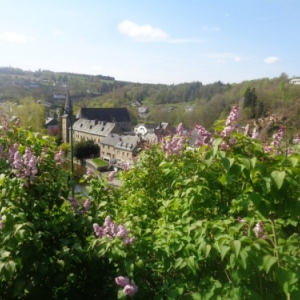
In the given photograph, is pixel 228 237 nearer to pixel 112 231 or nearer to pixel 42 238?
pixel 112 231

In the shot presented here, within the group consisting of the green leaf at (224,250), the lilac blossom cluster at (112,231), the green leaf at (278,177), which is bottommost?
the lilac blossom cluster at (112,231)

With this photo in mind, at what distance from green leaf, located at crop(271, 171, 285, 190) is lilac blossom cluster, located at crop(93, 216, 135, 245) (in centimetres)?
153

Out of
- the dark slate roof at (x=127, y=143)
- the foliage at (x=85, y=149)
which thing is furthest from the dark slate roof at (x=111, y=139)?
the foliage at (x=85, y=149)

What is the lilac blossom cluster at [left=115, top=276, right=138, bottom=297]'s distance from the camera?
3115 millimetres

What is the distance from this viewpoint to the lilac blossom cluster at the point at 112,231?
3371mm

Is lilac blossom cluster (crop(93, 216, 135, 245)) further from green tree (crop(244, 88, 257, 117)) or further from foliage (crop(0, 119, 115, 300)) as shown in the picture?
green tree (crop(244, 88, 257, 117))

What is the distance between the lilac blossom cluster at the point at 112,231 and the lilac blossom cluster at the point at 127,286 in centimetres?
34

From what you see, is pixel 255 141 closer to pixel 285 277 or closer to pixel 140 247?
pixel 285 277

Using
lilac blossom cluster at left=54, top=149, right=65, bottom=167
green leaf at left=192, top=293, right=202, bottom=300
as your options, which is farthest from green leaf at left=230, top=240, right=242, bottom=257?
lilac blossom cluster at left=54, top=149, right=65, bottom=167

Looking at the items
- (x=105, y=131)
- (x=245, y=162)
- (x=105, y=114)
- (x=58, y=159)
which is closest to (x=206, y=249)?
(x=245, y=162)

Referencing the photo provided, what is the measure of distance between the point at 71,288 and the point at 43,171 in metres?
1.45

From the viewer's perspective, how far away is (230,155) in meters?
3.01

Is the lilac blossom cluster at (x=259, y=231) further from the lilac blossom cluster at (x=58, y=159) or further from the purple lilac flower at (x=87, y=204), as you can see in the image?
the lilac blossom cluster at (x=58, y=159)

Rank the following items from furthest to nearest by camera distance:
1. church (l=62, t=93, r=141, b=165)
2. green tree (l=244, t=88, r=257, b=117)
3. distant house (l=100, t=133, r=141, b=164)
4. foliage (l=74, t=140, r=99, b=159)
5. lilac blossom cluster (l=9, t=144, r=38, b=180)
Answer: foliage (l=74, t=140, r=99, b=159), church (l=62, t=93, r=141, b=165), distant house (l=100, t=133, r=141, b=164), green tree (l=244, t=88, r=257, b=117), lilac blossom cluster (l=9, t=144, r=38, b=180)
